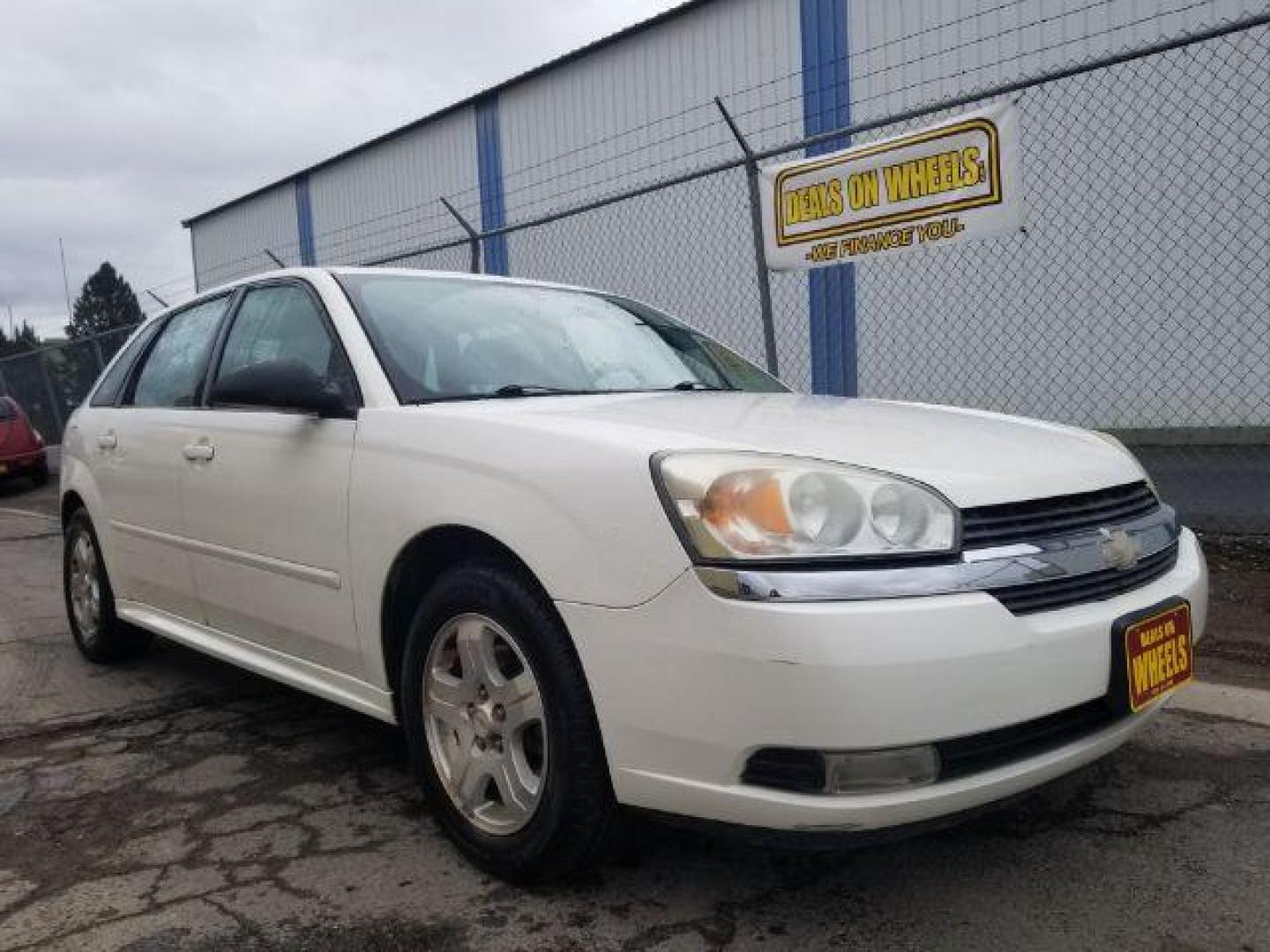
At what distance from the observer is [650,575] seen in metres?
1.98

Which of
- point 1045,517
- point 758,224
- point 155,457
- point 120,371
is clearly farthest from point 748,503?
point 758,224

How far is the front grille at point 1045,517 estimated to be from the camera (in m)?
2.03

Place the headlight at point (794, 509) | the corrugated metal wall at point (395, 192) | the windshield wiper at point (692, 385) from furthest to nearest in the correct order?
1. the corrugated metal wall at point (395, 192)
2. the windshield wiper at point (692, 385)
3. the headlight at point (794, 509)

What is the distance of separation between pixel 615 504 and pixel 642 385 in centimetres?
113

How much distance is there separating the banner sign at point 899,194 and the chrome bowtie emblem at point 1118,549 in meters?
3.15

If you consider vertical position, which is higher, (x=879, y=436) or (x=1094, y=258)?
(x=1094, y=258)

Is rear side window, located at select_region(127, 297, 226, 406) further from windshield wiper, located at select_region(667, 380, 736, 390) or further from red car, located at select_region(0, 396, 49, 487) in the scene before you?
red car, located at select_region(0, 396, 49, 487)

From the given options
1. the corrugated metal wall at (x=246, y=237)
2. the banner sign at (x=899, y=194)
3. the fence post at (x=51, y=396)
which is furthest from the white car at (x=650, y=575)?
the corrugated metal wall at (x=246, y=237)

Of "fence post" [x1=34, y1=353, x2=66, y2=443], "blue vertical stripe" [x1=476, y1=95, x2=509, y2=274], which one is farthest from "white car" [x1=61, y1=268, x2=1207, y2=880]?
"fence post" [x1=34, y1=353, x2=66, y2=443]

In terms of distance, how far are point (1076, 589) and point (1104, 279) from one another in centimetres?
751

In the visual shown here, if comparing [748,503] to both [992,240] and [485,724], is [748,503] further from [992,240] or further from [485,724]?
[992,240]

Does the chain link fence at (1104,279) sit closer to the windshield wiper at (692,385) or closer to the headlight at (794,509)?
the windshield wiper at (692,385)

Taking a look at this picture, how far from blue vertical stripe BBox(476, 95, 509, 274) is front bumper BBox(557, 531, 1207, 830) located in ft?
42.4

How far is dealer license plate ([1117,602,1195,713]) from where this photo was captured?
212 centimetres
